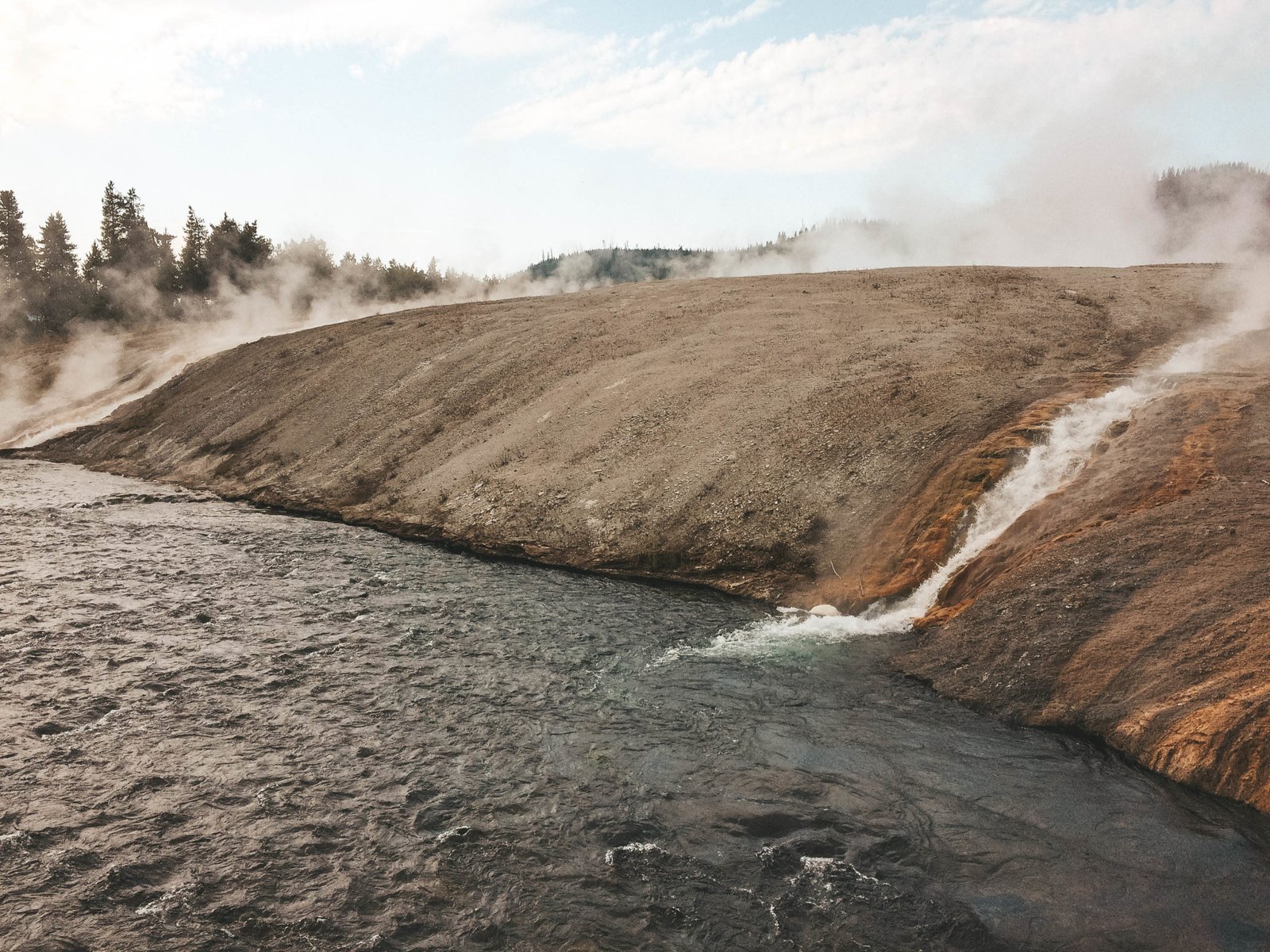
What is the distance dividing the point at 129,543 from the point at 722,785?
15093mm

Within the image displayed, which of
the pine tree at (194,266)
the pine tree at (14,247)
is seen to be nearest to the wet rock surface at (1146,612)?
the pine tree at (194,266)

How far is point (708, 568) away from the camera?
16516 mm

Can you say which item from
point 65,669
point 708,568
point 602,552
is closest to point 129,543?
point 65,669

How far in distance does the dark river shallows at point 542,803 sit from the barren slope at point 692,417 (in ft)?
13.2

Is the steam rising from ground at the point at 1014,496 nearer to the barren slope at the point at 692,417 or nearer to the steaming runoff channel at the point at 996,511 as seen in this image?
the steaming runoff channel at the point at 996,511

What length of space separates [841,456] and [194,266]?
60.8m

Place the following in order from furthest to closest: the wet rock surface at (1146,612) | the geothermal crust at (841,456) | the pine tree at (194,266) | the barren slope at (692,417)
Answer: the pine tree at (194,266) < the barren slope at (692,417) < the geothermal crust at (841,456) < the wet rock surface at (1146,612)

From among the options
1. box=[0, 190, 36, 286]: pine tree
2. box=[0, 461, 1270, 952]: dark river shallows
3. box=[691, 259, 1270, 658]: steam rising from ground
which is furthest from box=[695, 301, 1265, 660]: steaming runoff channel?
box=[0, 190, 36, 286]: pine tree

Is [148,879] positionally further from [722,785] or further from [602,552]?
[602,552]

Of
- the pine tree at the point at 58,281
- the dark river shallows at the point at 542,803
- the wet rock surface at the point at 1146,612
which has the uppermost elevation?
the pine tree at the point at 58,281

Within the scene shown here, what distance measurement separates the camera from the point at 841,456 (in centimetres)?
1802

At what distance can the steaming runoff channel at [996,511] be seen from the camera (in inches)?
534

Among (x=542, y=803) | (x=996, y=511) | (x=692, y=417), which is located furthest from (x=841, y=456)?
(x=542, y=803)

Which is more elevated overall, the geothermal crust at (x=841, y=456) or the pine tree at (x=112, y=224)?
the pine tree at (x=112, y=224)
